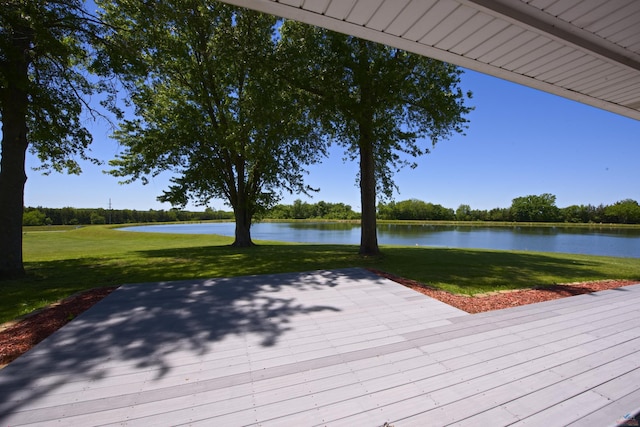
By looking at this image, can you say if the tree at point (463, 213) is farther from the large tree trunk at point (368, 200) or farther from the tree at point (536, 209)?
the large tree trunk at point (368, 200)

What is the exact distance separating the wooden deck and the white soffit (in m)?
3.09

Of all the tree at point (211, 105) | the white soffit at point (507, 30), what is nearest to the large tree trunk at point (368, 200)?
the tree at point (211, 105)

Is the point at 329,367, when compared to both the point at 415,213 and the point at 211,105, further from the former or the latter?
the point at 415,213

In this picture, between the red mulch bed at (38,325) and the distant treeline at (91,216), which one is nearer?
the red mulch bed at (38,325)

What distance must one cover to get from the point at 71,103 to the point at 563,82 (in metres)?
11.4

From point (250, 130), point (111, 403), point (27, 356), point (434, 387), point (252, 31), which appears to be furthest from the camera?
point (250, 130)

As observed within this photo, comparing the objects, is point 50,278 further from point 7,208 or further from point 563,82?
point 563,82

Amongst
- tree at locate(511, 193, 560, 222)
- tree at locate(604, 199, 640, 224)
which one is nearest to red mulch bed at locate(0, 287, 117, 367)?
tree at locate(511, 193, 560, 222)

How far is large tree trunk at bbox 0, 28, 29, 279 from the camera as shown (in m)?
6.51

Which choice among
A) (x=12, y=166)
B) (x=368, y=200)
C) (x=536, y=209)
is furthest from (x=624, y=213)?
(x=12, y=166)

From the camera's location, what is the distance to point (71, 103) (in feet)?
25.8

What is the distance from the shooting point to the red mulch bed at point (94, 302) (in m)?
3.29

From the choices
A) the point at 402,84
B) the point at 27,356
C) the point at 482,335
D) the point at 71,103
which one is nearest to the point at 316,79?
the point at 402,84

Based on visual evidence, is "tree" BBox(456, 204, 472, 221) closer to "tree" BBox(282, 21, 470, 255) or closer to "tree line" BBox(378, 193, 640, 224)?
"tree line" BBox(378, 193, 640, 224)
